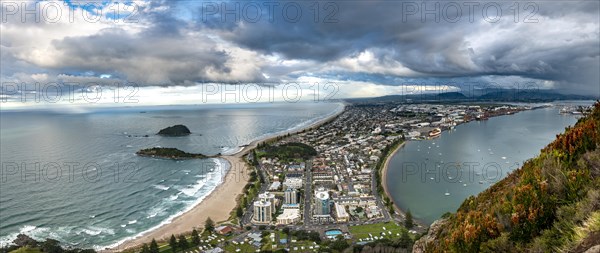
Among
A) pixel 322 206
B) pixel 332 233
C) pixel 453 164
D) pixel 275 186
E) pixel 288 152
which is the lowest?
pixel 332 233

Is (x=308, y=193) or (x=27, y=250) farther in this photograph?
(x=308, y=193)

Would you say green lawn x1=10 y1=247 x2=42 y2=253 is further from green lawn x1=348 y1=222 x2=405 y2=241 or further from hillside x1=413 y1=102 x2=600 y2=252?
hillside x1=413 y1=102 x2=600 y2=252

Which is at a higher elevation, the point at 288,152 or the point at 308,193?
the point at 288,152

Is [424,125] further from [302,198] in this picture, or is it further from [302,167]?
[302,198]

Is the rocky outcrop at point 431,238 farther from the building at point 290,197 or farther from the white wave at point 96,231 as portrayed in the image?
the white wave at point 96,231

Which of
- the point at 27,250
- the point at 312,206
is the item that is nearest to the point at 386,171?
the point at 312,206

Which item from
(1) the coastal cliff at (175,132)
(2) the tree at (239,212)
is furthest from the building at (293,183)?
(1) the coastal cliff at (175,132)

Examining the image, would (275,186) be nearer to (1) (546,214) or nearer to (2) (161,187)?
(2) (161,187)
